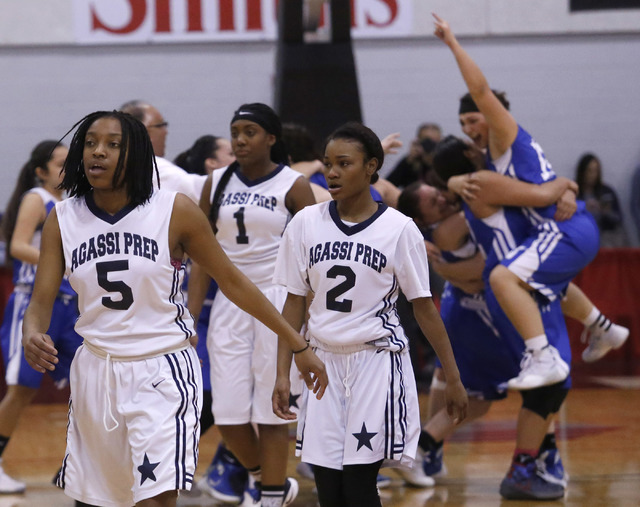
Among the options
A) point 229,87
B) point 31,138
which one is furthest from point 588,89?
point 31,138

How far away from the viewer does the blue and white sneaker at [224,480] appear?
552cm

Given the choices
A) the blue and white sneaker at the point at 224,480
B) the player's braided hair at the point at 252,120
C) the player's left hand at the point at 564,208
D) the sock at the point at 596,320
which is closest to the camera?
the player's braided hair at the point at 252,120

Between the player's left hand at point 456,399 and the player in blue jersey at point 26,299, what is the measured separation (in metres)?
2.57

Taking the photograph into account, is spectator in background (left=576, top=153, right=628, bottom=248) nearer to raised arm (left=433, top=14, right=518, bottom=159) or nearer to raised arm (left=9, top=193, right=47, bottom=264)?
raised arm (left=433, top=14, right=518, bottom=159)

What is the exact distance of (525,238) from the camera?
5504 millimetres

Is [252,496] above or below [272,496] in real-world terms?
below

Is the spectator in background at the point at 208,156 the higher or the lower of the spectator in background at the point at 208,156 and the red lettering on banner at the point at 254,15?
the lower

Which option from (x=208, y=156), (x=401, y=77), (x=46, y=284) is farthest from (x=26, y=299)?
(x=401, y=77)

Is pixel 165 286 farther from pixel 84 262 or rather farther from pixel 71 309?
pixel 71 309

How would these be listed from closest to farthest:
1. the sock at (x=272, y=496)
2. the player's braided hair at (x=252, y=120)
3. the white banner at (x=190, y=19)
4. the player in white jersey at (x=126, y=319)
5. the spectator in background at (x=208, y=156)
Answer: the player in white jersey at (x=126, y=319), the sock at (x=272, y=496), the player's braided hair at (x=252, y=120), the spectator in background at (x=208, y=156), the white banner at (x=190, y=19)

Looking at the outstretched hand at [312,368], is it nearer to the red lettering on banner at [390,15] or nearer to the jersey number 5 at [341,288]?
the jersey number 5 at [341,288]

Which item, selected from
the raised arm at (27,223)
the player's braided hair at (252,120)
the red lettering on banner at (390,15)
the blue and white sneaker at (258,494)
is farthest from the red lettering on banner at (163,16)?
the blue and white sneaker at (258,494)

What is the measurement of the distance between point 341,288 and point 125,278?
0.85 metres

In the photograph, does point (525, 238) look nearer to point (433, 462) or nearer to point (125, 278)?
point (433, 462)
